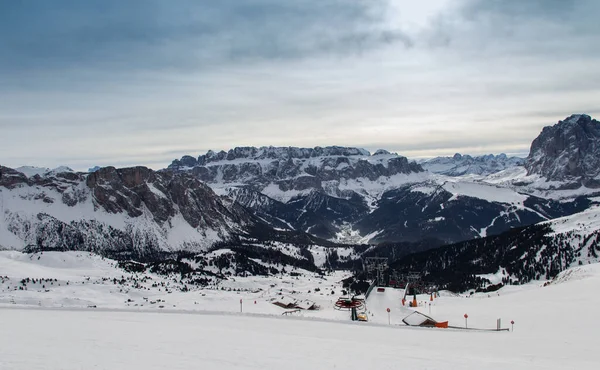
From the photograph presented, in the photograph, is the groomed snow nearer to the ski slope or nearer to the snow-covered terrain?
the snow-covered terrain

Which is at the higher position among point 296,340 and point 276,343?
point 276,343

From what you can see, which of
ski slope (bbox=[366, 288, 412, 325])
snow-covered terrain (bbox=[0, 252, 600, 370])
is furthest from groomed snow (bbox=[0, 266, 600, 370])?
ski slope (bbox=[366, 288, 412, 325])

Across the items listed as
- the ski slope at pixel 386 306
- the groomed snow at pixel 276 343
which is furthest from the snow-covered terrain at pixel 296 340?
the ski slope at pixel 386 306

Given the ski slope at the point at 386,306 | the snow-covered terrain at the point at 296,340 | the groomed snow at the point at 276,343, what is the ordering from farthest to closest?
the ski slope at the point at 386,306 < the snow-covered terrain at the point at 296,340 < the groomed snow at the point at 276,343

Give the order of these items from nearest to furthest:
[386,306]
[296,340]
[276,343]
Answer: [276,343] → [296,340] → [386,306]

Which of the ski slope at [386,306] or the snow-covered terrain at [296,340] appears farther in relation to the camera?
the ski slope at [386,306]

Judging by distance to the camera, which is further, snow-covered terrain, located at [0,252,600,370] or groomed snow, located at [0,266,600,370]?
snow-covered terrain, located at [0,252,600,370]

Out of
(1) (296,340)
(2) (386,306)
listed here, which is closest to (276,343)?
(1) (296,340)

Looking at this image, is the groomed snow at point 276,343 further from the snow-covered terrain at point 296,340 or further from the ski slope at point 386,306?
the ski slope at point 386,306

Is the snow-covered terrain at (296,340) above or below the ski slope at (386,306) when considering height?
above

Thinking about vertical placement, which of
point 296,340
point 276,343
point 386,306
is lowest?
point 386,306

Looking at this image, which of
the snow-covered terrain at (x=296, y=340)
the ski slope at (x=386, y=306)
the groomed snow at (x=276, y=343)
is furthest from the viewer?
the ski slope at (x=386, y=306)

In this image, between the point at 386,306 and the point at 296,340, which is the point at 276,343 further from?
the point at 386,306

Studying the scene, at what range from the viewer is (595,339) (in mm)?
41812
